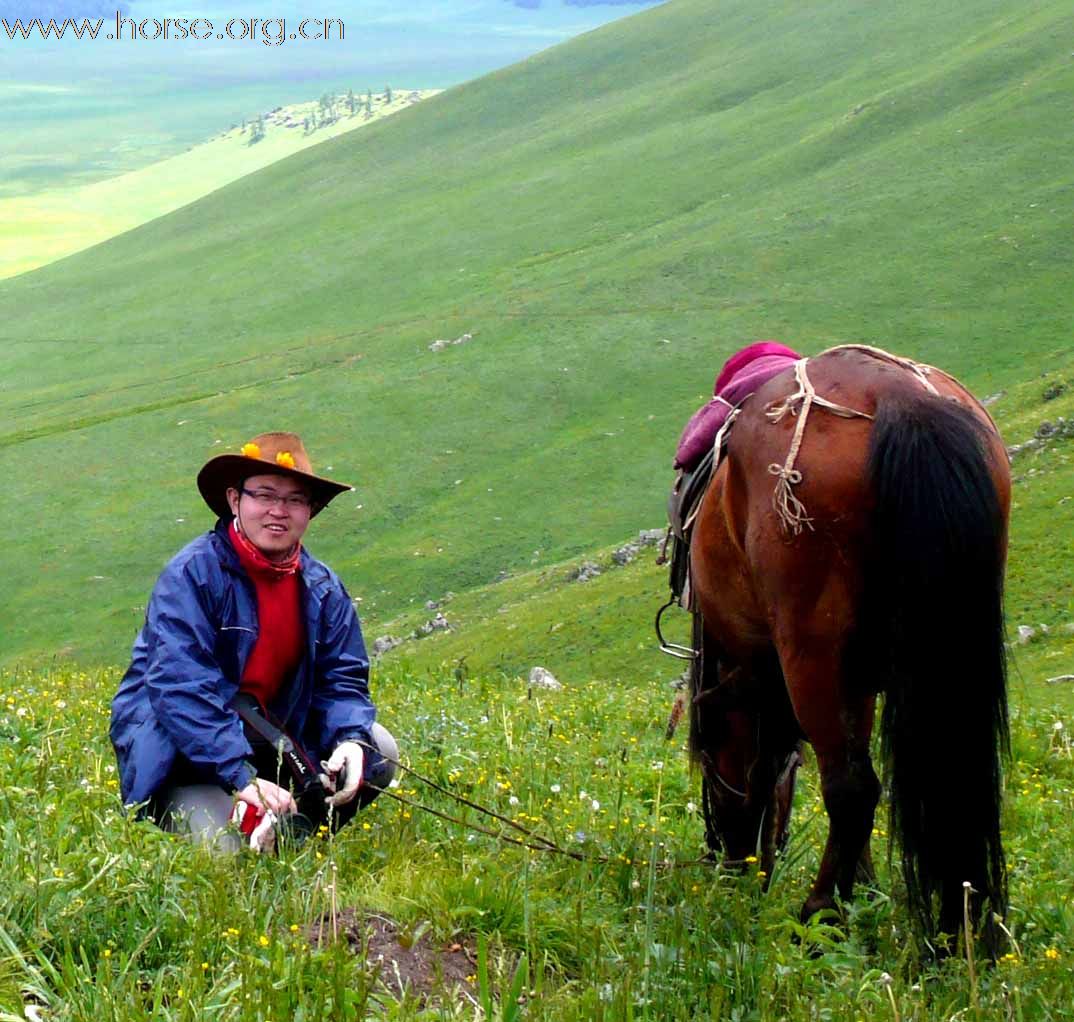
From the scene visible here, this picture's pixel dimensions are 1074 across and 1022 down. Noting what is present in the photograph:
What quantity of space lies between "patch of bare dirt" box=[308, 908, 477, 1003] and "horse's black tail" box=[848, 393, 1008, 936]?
170 cm

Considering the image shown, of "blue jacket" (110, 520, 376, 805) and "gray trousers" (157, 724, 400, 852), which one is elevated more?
"blue jacket" (110, 520, 376, 805)

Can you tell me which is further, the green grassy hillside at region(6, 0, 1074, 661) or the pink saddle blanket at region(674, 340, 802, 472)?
the green grassy hillside at region(6, 0, 1074, 661)

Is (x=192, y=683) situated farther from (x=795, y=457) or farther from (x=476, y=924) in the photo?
(x=795, y=457)

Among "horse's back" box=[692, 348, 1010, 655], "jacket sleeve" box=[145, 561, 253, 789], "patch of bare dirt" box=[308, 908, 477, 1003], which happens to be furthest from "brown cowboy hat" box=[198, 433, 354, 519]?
"patch of bare dirt" box=[308, 908, 477, 1003]

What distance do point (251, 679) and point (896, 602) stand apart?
2.74 meters

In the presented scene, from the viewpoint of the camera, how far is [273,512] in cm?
610

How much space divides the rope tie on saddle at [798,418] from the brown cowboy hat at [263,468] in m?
1.84

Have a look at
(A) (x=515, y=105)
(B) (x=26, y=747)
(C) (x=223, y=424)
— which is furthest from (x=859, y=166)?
(B) (x=26, y=747)

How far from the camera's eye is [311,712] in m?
6.53

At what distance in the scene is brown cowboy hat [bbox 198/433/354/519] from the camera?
612 cm

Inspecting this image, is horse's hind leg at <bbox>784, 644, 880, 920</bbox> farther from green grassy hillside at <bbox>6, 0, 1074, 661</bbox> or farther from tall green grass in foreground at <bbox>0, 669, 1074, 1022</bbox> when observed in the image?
green grassy hillside at <bbox>6, 0, 1074, 661</bbox>

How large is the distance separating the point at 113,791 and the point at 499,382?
44.9m

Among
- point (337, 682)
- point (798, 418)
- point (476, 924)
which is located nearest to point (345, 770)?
point (337, 682)

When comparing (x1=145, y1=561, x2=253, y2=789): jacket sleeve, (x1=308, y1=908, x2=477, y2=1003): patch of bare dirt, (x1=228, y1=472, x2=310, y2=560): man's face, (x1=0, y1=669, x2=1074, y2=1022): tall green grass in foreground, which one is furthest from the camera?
(x1=228, y1=472, x2=310, y2=560): man's face
